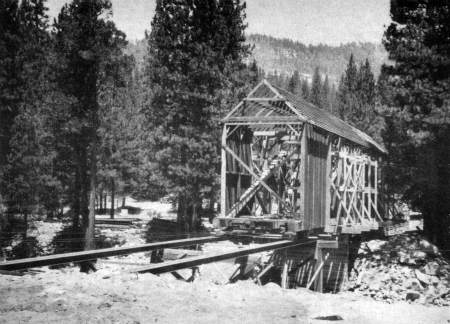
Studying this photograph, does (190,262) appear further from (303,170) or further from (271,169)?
(271,169)

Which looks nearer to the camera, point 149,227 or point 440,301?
point 440,301

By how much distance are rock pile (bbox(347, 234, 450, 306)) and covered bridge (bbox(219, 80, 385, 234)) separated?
176 cm

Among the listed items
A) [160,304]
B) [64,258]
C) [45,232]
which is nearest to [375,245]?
[64,258]

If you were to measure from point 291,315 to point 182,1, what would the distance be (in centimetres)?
2198

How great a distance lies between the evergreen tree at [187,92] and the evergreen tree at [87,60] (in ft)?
8.13

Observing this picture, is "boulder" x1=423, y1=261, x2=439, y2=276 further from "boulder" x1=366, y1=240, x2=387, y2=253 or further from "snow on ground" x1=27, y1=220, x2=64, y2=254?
"snow on ground" x1=27, y1=220, x2=64, y2=254

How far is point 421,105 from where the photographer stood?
20.1 meters

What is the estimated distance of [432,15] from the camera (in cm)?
2012

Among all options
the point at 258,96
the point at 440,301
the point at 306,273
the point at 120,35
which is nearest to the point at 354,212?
the point at 306,273

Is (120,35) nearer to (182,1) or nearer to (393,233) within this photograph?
(182,1)

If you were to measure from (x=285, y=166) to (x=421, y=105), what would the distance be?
6.15m

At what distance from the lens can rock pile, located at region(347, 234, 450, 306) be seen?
Answer: 1877 cm

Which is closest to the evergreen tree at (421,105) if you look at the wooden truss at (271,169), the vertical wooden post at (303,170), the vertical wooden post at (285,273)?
the wooden truss at (271,169)

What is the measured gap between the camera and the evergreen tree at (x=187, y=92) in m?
26.2
